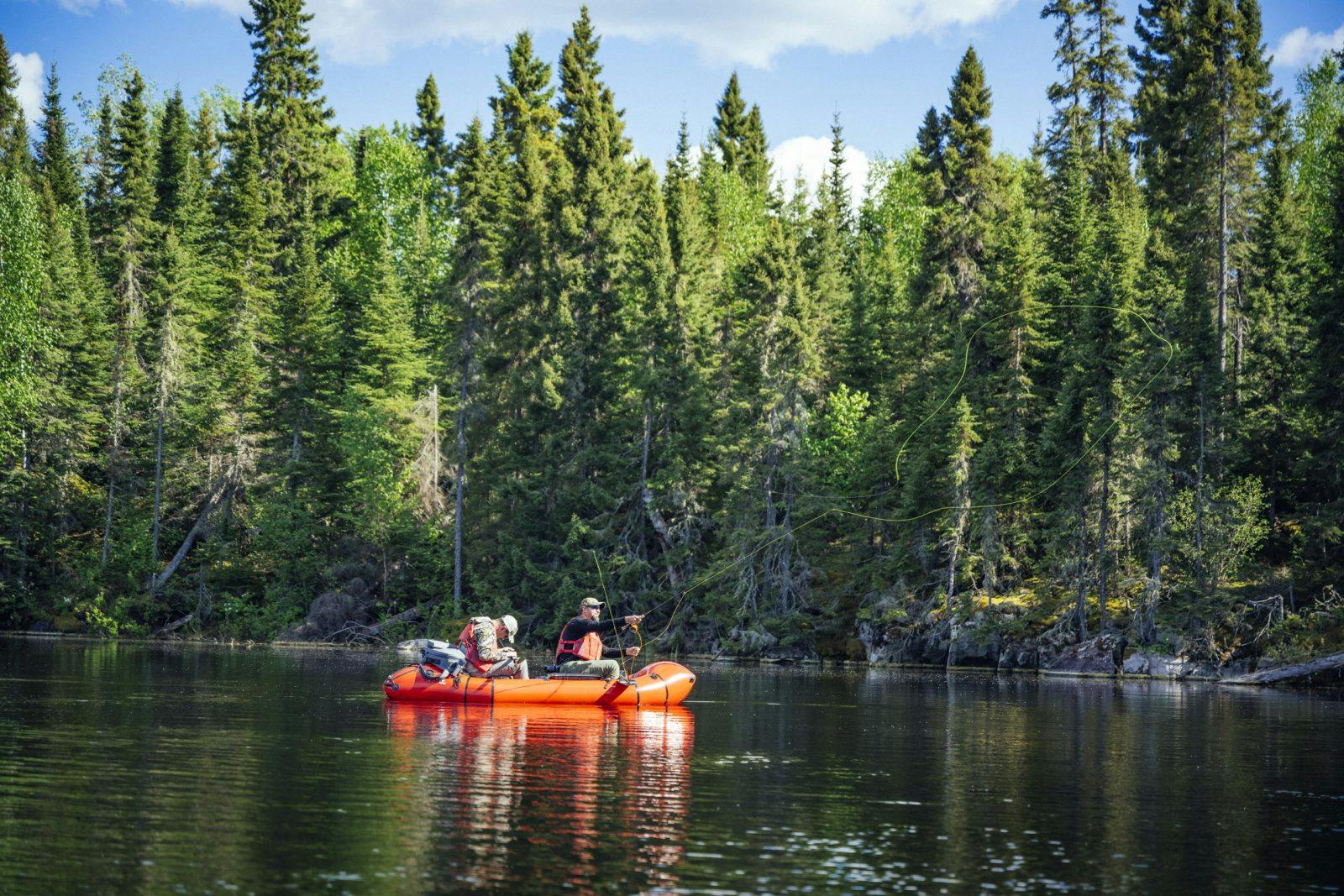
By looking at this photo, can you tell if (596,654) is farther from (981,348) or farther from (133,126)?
(133,126)

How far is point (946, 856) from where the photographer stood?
12.5m

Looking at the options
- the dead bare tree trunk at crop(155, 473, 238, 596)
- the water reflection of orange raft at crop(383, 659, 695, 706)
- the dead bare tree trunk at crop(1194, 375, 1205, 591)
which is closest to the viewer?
the water reflection of orange raft at crop(383, 659, 695, 706)

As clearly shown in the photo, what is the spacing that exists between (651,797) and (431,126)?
68674 mm

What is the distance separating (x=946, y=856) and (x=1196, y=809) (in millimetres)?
4414

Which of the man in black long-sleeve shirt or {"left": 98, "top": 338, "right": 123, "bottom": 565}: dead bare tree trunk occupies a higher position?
{"left": 98, "top": 338, "right": 123, "bottom": 565}: dead bare tree trunk

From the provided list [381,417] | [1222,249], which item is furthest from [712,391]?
[1222,249]

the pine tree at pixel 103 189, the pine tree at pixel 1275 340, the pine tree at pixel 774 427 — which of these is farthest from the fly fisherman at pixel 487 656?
the pine tree at pixel 103 189

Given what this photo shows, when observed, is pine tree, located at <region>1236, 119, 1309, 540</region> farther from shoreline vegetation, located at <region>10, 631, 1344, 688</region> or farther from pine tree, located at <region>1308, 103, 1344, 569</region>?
shoreline vegetation, located at <region>10, 631, 1344, 688</region>

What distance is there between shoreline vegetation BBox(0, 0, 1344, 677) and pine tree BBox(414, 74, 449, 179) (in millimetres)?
8826

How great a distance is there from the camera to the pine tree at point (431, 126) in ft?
259

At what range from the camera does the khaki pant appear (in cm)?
2653

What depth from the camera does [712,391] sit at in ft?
177

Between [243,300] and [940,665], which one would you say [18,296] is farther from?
[940,665]

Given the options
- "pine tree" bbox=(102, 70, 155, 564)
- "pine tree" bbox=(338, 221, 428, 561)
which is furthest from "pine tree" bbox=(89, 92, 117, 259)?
"pine tree" bbox=(338, 221, 428, 561)
